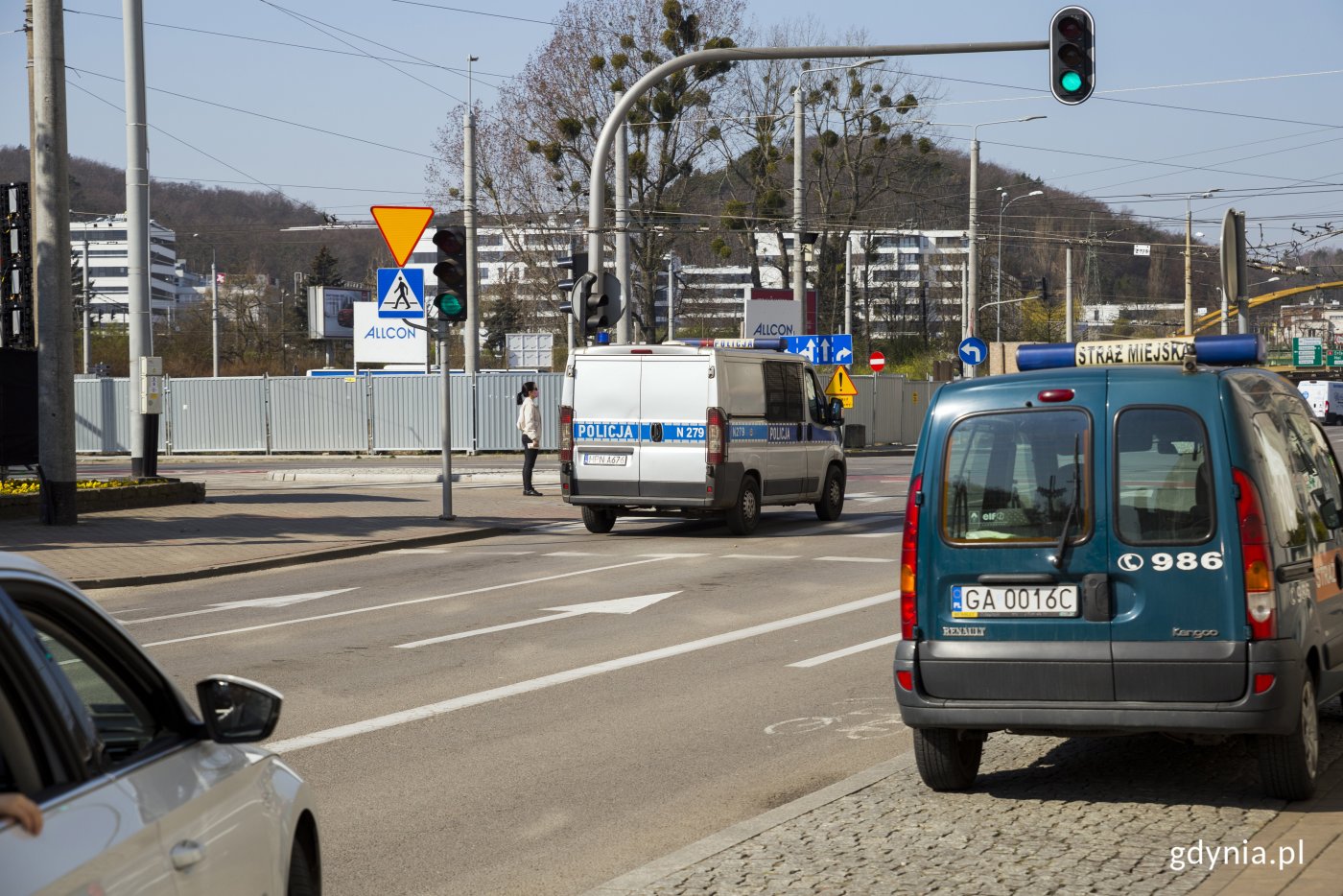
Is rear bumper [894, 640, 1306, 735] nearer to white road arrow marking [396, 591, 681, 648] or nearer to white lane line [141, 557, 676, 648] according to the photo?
white road arrow marking [396, 591, 681, 648]

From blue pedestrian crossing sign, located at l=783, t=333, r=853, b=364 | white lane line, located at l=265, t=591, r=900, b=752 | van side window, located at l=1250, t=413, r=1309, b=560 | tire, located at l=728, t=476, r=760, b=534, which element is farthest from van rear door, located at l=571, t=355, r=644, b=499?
blue pedestrian crossing sign, located at l=783, t=333, r=853, b=364

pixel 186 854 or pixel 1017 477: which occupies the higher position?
pixel 1017 477

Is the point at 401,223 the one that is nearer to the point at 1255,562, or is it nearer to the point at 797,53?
the point at 797,53

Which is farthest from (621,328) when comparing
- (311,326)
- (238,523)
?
(311,326)

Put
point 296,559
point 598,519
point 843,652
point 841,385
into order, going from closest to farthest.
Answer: point 843,652, point 296,559, point 598,519, point 841,385

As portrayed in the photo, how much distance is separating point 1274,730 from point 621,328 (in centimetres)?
2069

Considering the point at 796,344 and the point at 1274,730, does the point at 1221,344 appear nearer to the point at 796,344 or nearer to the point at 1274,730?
the point at 1274,730

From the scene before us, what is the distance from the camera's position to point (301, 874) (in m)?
3.95

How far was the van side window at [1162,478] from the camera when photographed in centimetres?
646

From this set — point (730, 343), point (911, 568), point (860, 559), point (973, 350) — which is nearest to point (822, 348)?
point (973, 350)

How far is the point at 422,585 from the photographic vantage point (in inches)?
603

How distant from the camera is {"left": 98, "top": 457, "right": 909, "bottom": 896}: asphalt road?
6.39m

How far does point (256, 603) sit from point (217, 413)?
3497cm

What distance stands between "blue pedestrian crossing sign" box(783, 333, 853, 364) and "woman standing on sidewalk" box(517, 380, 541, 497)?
7.18 metres
